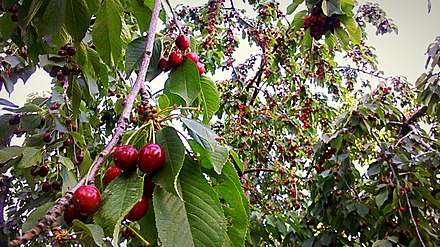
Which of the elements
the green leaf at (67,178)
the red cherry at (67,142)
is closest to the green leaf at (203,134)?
the green leaf at (67,178)

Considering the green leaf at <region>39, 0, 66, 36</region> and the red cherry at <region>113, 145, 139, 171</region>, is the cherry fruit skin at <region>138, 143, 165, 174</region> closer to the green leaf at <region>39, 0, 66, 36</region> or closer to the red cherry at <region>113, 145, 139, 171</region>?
the red cherry at <region>113, 145, 139, 171</region>

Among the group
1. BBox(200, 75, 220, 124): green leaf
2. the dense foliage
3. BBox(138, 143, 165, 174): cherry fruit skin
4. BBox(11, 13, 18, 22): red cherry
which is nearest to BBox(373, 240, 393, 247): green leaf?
the dense foliage

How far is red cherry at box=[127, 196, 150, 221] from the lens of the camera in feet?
1.53

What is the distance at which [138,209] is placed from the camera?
1.54 ft

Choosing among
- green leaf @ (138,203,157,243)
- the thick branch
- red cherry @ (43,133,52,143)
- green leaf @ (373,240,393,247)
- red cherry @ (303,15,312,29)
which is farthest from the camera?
green leaf @ (373,240,393,247)

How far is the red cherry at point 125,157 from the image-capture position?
472 mm

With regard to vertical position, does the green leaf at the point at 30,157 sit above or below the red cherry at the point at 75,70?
below

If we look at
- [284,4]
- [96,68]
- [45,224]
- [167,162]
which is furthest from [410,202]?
[284,4]

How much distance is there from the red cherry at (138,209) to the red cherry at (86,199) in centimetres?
5

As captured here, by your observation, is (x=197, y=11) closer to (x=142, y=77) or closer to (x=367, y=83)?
(x=367, y=83)

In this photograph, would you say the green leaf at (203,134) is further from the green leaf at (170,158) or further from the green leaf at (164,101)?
the green leaf at (164,101)

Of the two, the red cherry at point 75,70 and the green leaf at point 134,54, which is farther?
the red cherry at point 75,70

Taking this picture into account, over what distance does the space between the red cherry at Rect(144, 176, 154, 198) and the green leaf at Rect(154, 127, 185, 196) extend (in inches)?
0.7

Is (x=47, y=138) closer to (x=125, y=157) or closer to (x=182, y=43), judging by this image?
(x=182, y=43)
